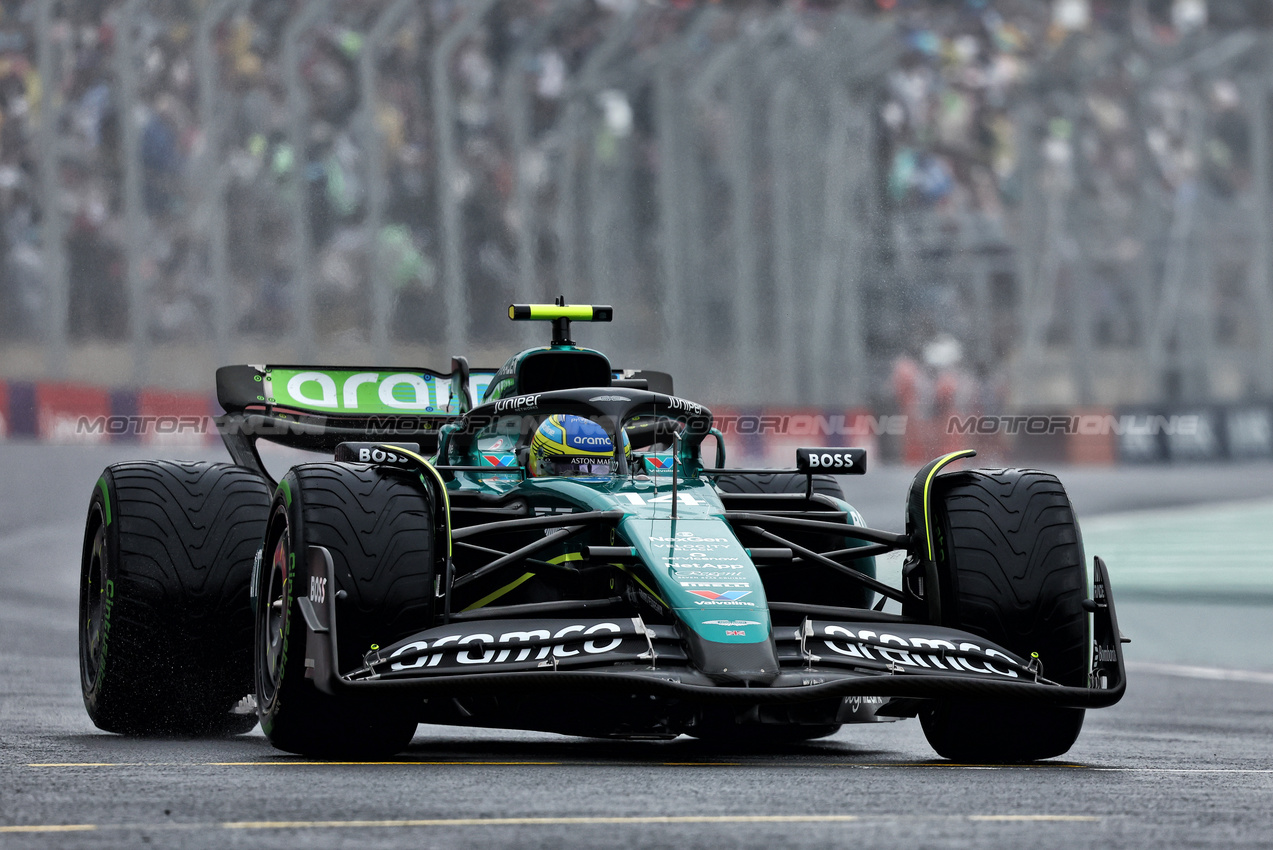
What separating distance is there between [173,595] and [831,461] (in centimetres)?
274

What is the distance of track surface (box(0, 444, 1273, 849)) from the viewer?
15.5 feet

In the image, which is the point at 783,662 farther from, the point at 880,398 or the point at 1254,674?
the point at 880,398

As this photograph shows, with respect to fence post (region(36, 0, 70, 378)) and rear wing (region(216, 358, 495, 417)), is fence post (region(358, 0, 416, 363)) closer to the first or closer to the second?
fence post (region(36, 0, 70, 378))

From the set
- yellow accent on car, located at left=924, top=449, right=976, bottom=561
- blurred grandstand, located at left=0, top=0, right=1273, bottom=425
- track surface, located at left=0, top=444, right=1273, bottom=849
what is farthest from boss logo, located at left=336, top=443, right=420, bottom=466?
blurred grandstand, located at left=0, top=0, right=1273, bottom=425

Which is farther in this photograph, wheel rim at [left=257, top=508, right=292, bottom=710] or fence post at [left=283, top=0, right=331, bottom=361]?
fence post at [left=283, top=0, right=331, bottom=361]

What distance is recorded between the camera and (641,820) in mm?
4934

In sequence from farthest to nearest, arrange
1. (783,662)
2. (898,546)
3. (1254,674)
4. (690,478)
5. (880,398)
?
(880,398) < (1254,674) < (690,478) < (898,546) < (783,662)

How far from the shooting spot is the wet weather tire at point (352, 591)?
6633 mm

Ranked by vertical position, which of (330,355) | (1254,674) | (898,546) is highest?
(330,355)

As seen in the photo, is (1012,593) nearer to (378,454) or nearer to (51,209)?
A: (378,454)

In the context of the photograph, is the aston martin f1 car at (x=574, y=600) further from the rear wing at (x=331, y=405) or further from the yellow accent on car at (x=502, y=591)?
the rear wing at (x=331, y=405)

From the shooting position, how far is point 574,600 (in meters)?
7.09

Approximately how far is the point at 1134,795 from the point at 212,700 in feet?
13.7

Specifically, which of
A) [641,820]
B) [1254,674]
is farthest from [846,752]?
[1254,674]
